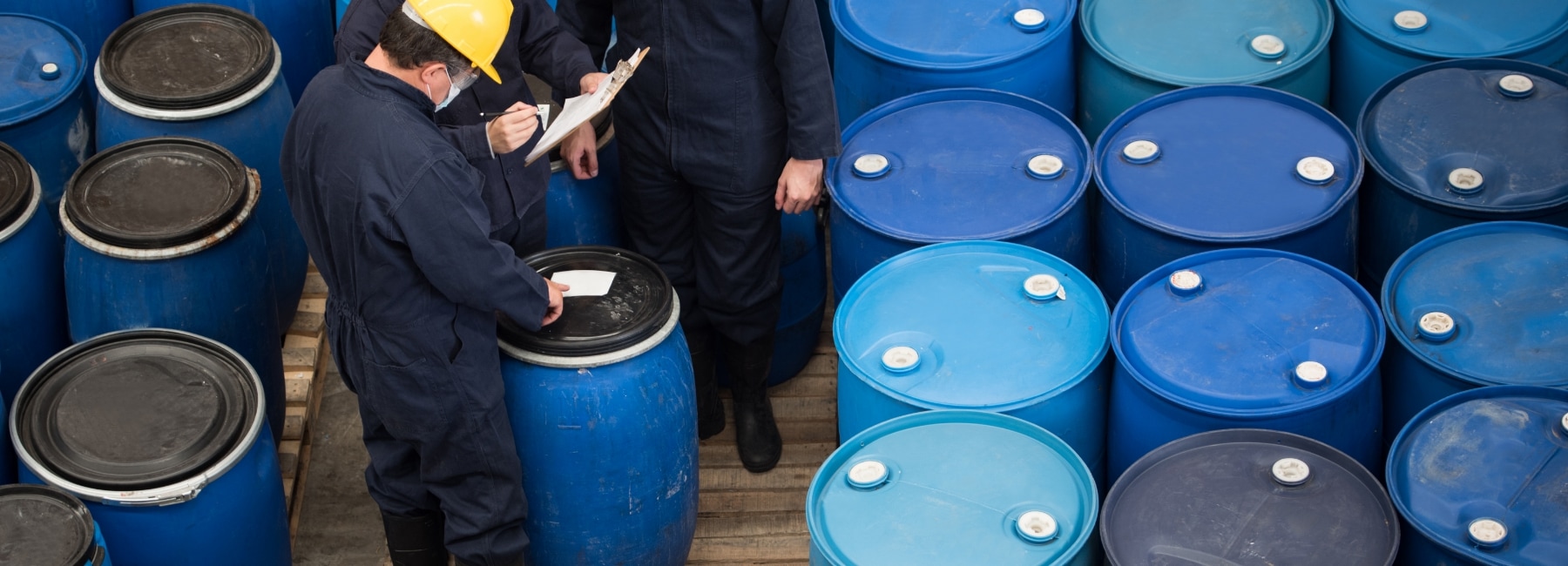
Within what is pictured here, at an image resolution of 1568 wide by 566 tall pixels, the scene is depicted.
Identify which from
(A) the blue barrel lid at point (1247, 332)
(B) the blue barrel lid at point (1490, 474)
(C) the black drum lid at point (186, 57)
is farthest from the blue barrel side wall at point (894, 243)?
(C) the black drum lid at point (186, 57)

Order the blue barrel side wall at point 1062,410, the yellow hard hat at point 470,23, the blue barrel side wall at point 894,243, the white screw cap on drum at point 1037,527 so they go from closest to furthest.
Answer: the white screw cap on drum at point 1037,527 < the yellow hard hat at point 470,23 < the blue barrel side wall at point 1062,410 < the blue barrel side wall at point 894,243

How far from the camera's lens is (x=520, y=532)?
3045 mm

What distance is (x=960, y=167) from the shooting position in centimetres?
323

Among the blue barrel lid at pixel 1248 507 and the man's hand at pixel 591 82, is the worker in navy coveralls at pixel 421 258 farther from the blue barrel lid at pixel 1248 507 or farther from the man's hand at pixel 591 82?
the blue barrel lid at pixel 1248 507

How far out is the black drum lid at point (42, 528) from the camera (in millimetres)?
2551

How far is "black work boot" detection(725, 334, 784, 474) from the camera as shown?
3.65 metres

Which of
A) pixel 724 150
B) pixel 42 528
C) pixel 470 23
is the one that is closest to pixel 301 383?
pixel 42 528

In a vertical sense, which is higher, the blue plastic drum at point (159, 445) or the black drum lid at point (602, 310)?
the black drum lid at point (602, 310)

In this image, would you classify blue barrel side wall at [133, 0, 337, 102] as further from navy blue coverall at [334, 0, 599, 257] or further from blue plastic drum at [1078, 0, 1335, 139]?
blue plastic drum at [1078, 0, 1335, 139]

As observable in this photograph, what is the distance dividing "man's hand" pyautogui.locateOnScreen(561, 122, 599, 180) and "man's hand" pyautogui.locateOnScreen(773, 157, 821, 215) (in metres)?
0.46

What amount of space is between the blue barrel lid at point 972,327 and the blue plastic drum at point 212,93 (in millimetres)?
1556

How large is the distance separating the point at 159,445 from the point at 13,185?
86 cm

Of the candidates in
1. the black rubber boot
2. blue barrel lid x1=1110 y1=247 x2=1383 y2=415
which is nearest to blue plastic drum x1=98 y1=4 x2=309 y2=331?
the black rubber boot

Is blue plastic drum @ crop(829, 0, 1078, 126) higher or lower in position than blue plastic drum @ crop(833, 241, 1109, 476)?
higher
